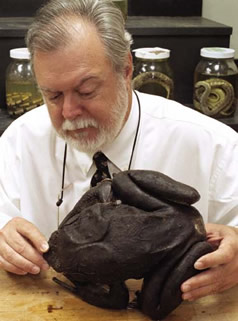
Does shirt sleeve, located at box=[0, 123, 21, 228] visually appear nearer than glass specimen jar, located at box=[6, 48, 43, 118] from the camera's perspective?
Yes

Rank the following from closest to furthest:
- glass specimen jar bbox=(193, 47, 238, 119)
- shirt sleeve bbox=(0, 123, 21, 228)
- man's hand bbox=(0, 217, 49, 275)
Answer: man's hand bbox=(0, 217, 49, 275)
shirt sleeve bbox=(0, 123, 21, 228)
glass specimen jar bbox=(193, 47, 238, 119)

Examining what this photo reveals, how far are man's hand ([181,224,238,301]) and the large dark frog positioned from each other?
0.01 meters

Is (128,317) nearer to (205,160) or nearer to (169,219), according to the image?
(169,219)

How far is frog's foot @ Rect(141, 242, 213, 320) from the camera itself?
935 mm

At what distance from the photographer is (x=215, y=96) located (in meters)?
2.13

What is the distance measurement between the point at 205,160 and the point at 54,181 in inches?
15.3

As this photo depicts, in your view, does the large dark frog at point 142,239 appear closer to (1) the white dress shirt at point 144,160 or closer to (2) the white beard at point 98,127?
→ (2) the white beard at point 98,127

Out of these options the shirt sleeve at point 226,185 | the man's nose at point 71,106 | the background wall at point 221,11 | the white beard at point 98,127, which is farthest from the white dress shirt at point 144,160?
the background wall at point 221,11

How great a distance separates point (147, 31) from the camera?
219 centimetres

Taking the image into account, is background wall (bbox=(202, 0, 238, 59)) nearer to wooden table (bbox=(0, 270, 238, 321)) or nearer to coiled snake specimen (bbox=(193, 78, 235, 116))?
coiled snake specimen (bbox=(193, 78, 235, 116))

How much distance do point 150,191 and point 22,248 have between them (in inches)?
12.0

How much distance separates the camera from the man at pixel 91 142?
3.66 feet

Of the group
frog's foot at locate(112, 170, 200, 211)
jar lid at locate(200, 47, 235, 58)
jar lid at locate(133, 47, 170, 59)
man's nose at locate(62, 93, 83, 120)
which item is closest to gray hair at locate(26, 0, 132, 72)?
man's nose at locate(62, 93, 83, 120)

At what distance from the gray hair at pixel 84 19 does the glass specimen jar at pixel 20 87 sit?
84 cm
